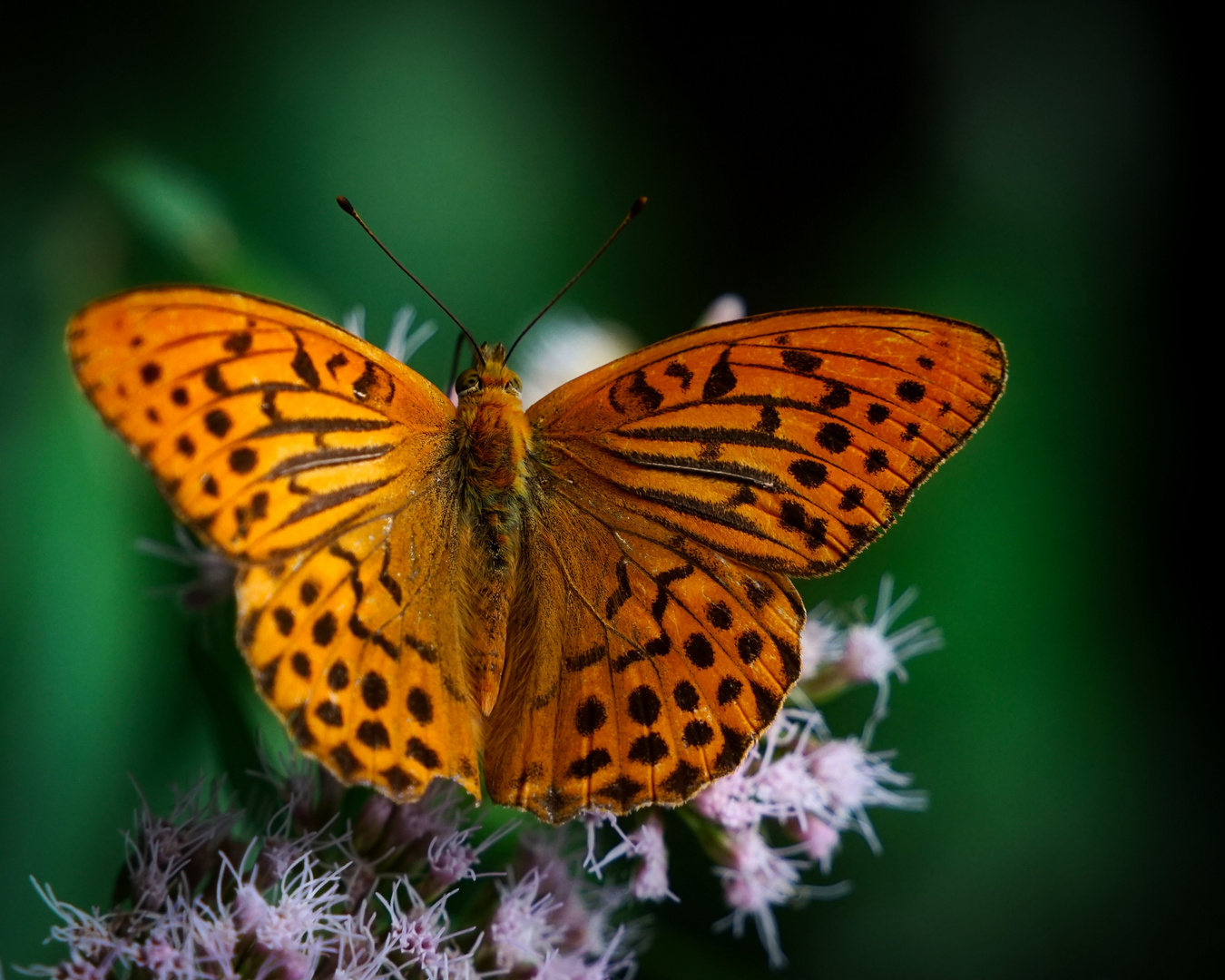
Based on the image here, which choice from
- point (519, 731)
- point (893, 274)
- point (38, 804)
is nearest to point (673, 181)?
point (893, 274)

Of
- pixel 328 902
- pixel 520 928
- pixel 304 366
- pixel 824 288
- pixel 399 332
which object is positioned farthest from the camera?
pixel 824 288

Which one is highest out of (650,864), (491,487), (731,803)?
(491,487)

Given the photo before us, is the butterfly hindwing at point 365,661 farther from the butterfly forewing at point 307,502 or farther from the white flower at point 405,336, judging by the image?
the white flower at point 405,336

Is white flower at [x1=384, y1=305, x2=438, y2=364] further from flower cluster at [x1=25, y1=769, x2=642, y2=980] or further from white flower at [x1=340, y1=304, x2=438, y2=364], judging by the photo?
flower cluster at [x1=25, y1=769, x2=642, y2=980]

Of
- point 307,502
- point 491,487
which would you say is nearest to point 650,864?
point 491,487

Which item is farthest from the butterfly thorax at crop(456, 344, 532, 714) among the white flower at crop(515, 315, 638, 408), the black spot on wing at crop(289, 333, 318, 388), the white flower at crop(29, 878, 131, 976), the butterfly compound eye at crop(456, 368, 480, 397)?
the white flower at crop(515, 315, 638, 408)

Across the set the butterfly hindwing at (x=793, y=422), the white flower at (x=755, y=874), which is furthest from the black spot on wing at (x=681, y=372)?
the white flower at (x=755, y=874)

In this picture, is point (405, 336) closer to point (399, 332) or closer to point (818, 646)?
point (399, 332)
